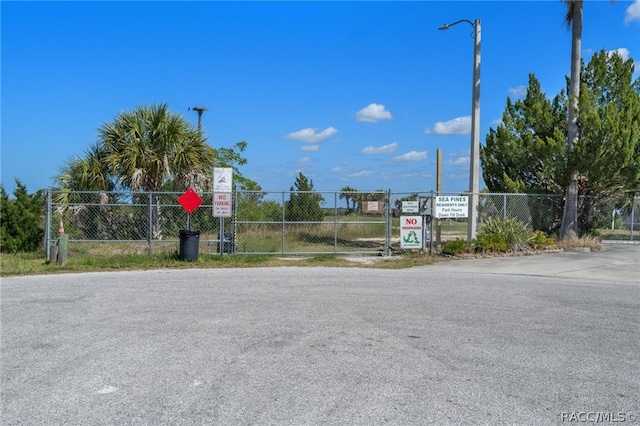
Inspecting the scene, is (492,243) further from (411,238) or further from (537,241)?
(411,238)

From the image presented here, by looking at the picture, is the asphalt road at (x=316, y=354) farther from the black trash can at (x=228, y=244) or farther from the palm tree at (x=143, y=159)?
the palm tree at (x=143, y=159)

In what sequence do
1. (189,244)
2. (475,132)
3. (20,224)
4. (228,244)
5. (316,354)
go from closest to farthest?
(316,354)
(189,244)
(228,244)
(475,132)
(20,224)

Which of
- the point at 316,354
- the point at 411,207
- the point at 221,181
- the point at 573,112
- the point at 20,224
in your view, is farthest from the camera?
the point at 573,112

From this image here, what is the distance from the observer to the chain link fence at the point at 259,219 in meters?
16.9

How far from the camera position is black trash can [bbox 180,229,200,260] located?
48.6 ft

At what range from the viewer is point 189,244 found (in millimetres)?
14828

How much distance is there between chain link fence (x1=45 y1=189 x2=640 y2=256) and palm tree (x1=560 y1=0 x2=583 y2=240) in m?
1.04

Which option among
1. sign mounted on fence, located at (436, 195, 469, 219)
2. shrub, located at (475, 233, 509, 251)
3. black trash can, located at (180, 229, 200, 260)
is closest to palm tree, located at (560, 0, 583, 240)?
shrub, located at (475, 233, 509, 251)

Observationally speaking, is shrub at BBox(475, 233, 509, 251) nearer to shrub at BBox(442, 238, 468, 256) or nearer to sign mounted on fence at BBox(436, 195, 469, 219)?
shrub at BBox(442, 238, 468, 256)

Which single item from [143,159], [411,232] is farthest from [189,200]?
[411,232]

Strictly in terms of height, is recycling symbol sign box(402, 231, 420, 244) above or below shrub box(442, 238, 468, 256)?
above

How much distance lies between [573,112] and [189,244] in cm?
1395

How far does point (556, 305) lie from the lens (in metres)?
9.13

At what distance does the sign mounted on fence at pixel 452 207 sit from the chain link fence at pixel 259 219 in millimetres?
333
